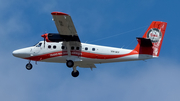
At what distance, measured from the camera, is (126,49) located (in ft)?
123

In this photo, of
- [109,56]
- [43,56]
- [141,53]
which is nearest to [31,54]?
[43,56]

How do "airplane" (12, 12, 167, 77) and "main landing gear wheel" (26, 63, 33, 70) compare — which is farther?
"main landing gear wheel" (26, 63, 33, 70)

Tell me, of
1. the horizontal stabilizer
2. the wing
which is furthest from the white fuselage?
the wing

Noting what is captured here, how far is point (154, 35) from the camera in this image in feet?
123

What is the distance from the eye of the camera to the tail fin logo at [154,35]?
37.3m

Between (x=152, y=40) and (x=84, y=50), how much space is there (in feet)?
19.2

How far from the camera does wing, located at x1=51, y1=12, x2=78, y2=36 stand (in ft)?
114

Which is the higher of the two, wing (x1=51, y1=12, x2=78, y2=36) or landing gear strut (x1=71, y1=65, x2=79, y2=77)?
wing (x1=51, y1=12, x2=78, y2=36)

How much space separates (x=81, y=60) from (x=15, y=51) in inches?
236

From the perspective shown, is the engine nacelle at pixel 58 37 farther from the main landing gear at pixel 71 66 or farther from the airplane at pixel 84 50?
the main landing gear at pixel 71 66

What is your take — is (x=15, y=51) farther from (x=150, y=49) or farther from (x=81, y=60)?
(x=150, y=49)

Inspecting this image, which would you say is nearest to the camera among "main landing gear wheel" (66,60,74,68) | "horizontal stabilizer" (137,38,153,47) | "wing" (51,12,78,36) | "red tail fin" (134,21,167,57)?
"wing" (51,12,78,36)

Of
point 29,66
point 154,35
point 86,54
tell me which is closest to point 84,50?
point 86,54

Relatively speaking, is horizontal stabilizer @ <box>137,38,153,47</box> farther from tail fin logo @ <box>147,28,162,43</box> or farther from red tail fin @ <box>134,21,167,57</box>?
tail fin logo @ <box>147,28,162,43</box>
